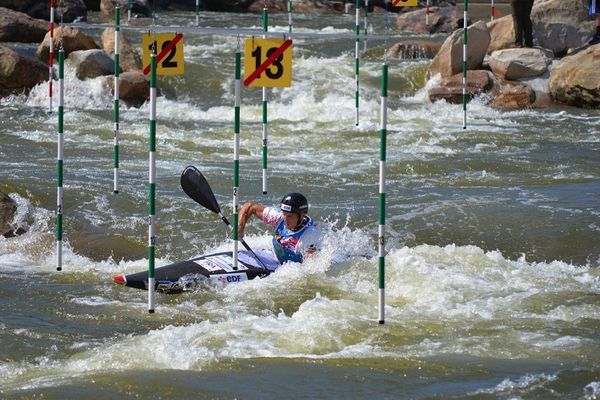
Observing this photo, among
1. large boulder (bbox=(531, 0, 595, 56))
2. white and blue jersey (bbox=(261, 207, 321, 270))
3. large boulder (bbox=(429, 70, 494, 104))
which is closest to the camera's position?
white and blue jersey (bbox=(261, 207, 321, 270))

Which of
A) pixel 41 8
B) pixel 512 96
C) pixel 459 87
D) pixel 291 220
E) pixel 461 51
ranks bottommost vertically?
pixel 291 220

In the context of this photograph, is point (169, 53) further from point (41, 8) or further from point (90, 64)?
point (41, 8)

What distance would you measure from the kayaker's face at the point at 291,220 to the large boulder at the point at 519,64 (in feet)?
31.4

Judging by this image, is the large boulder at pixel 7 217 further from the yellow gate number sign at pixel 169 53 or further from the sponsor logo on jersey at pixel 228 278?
the sponsor logo on jersey at pixel 228 278

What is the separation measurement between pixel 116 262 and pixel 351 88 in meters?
9.50

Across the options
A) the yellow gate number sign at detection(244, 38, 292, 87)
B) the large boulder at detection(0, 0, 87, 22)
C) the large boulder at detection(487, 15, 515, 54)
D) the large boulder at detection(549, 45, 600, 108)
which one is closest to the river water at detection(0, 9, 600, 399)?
the large boulder at detection(549, 45, 600, 108)

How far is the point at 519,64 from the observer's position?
1719 cm

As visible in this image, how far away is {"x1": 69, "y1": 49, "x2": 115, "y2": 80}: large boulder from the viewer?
56.1 ft

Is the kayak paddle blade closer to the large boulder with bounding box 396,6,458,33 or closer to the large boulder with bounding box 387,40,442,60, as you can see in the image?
the large boulder with bounding box 387,40,442,60

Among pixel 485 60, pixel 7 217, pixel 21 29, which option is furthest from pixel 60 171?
pixel 21 29

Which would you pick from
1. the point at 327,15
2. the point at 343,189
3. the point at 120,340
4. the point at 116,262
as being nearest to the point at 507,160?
the point at 343,189

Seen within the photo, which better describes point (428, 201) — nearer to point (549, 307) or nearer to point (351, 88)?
point (549, 307)

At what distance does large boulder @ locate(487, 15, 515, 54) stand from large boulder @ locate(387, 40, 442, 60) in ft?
4.56

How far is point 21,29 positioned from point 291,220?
12655 millimetres
